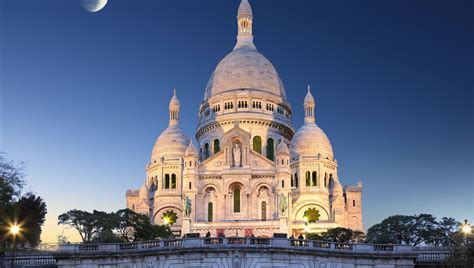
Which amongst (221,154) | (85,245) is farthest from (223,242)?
(221,154)

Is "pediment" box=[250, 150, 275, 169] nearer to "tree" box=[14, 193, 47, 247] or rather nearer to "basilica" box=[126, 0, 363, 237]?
"basilica" box=[126, 0, 363, 237]

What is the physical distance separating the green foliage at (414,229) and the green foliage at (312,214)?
100ft

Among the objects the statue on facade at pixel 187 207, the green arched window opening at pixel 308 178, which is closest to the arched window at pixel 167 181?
the statue on facade at pixel 187 207

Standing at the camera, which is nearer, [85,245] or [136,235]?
[85,245]

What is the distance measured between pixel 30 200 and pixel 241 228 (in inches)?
1562

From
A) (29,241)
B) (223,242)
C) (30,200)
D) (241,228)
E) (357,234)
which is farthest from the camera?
(241,228)

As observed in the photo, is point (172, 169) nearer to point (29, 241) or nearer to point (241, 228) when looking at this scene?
point (241, 228)

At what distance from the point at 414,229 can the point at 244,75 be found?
52824mm

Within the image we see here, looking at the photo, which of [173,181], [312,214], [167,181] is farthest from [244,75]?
[312,214]

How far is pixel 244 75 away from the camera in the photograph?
5438 inches

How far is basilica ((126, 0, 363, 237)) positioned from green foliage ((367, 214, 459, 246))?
61.3ft

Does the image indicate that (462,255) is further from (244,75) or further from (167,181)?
(244,75)

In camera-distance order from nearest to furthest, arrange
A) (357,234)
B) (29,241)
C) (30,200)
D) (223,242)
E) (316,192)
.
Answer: (223,242) → (29,241) → (30,200) → (357,234) → (316,192)

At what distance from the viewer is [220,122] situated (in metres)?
134
